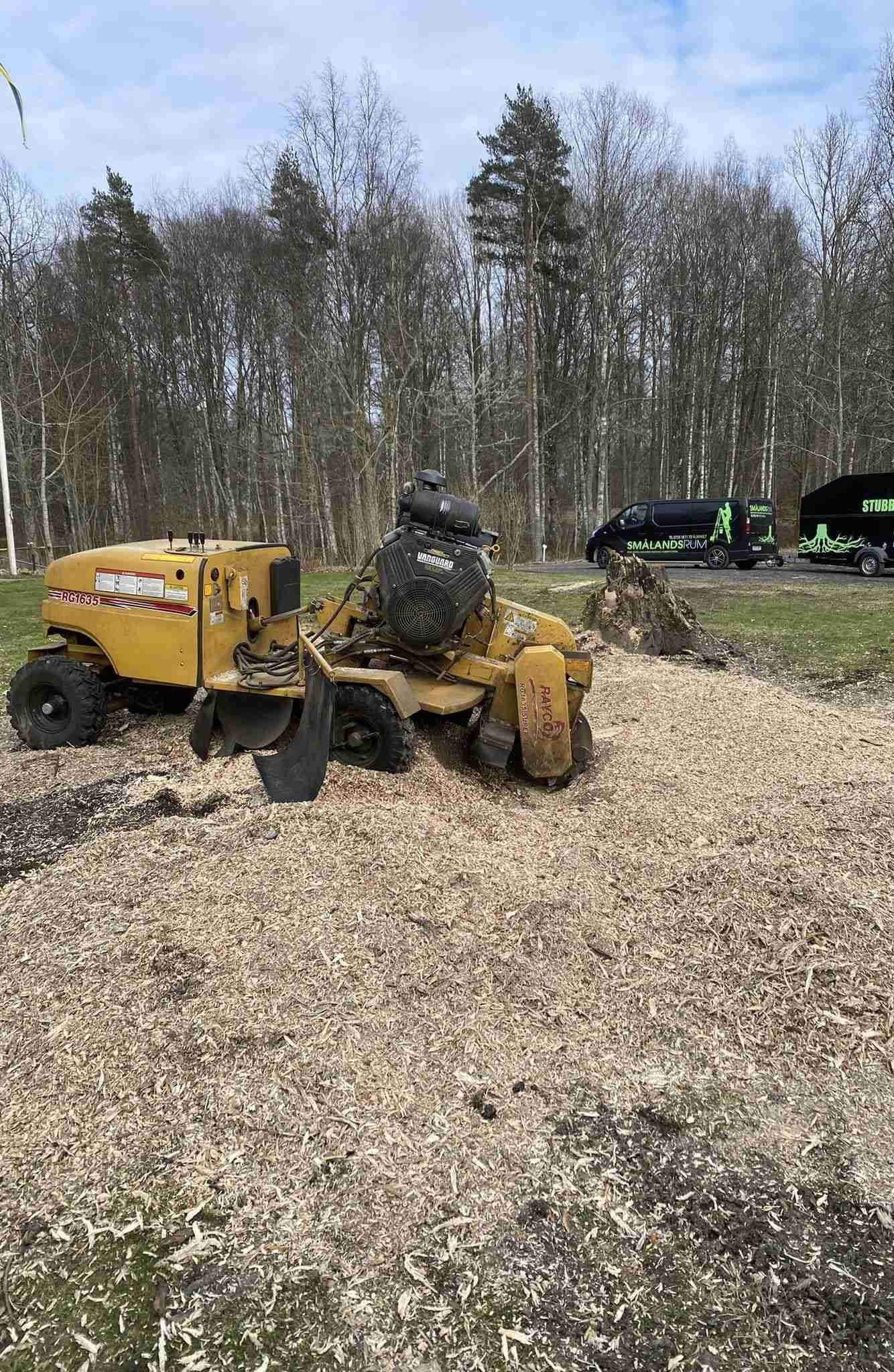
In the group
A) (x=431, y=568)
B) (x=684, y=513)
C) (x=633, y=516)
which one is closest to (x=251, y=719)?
(x=431, y=568)

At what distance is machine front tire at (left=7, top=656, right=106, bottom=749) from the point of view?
508cm

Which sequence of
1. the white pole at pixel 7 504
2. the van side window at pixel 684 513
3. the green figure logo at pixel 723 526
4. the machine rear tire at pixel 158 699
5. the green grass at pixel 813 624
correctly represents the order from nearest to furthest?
the machine rear tire at pixel 158 699, the green grass at pixel 813 624, the white pole at pixel 7 504, the green figure logo at pixel 723 526, the van side window at pixel 684 513

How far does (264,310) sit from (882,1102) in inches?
1096

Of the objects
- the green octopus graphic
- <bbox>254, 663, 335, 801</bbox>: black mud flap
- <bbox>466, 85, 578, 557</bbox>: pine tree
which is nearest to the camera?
<bbox>254, 663, 335, 801</bbox>: black mud flap

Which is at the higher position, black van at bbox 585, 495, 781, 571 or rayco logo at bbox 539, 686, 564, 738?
black van at bbox 585, 495, 781, 571

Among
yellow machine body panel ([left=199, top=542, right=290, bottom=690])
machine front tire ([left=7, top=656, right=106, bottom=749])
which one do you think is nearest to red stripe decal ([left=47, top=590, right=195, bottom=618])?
yellow machine body panel ([left=199, top=542, right=290, bottom=690])

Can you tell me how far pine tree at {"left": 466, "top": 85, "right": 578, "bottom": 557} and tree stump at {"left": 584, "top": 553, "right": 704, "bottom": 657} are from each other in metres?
16.8

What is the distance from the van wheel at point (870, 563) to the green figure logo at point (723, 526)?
2.98m

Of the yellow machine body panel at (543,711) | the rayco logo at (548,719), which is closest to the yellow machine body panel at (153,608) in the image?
the yellow machine body panel at (543,711)

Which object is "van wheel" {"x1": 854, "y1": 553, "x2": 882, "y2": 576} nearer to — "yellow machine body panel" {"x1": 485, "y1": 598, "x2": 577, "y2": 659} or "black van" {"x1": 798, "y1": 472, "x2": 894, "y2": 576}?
"black van" {"x1": 798, "y1": 472, "x2": 894, "y2": 576}

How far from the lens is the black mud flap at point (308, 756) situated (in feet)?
12.8

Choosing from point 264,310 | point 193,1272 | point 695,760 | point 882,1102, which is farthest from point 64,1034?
point 264,310

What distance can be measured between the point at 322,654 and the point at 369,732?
2.14 feet

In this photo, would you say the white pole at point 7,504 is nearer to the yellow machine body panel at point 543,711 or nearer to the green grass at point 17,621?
the green grass at point 17,621
